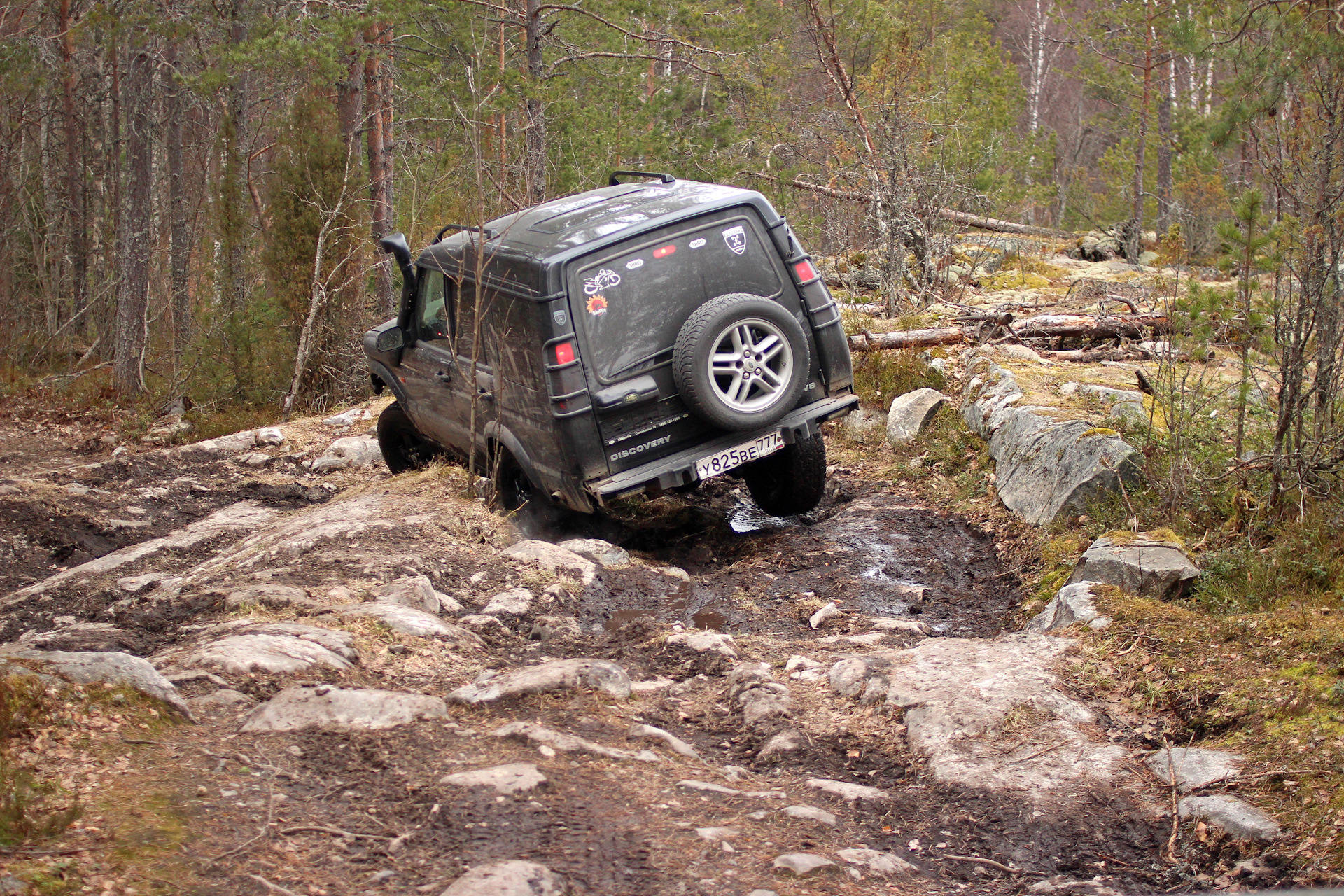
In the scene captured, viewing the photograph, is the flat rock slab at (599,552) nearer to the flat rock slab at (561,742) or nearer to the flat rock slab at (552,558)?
the flat rock slab at (552,558)

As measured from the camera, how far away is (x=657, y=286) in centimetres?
610

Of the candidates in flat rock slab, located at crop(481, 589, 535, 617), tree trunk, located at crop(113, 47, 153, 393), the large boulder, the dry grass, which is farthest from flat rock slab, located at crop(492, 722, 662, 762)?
tree trunk, located at crop(113, 47, 153, 393)

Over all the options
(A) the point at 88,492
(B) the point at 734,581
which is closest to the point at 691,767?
(B) the point at 734,581

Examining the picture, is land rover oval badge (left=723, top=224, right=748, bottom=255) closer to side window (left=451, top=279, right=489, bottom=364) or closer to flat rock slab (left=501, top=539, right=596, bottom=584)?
side window (left=451, top=279, right=489, bottom=364)

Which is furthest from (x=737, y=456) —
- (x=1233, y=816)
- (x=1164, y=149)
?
(x=1164, y=149)

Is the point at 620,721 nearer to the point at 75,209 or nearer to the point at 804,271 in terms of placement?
the point at 804,271

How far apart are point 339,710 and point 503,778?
767mm

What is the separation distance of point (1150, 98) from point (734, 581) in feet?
66.6

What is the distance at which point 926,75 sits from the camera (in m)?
16.0

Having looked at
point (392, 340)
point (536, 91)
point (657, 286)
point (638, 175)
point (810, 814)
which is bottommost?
point (810, 814)

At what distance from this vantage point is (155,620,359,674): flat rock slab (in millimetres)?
4078

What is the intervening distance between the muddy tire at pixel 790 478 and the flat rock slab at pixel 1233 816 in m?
3.63

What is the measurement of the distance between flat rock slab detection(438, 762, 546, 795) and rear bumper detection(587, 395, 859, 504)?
2675 millimetres

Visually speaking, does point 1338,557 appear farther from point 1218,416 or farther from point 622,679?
point 622,679
